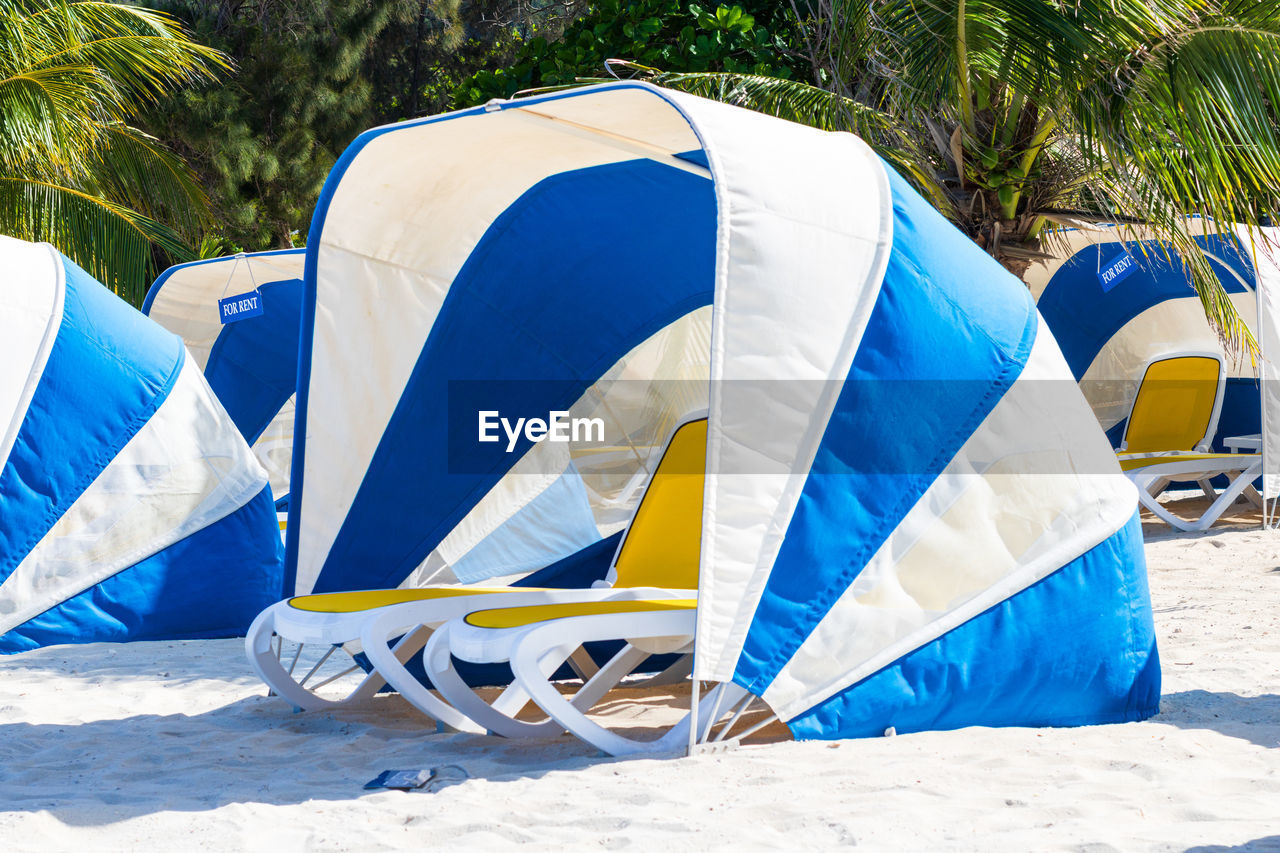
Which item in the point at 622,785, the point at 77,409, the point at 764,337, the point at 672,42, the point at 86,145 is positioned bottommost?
the point at 622,785

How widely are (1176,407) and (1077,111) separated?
478 centimetres

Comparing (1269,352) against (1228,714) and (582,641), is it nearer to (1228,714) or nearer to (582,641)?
(1228,714)

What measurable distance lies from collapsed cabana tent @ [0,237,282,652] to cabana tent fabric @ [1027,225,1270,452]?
7.49 meters

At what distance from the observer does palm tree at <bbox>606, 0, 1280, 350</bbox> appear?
6508mm

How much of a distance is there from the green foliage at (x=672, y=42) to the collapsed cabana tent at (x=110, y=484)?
6851mm

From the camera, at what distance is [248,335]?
1019 centimetres

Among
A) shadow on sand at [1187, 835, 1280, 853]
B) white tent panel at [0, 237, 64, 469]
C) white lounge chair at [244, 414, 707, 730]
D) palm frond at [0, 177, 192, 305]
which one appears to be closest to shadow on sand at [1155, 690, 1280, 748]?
shadow on sand at [1187, 835, 1280, 853]

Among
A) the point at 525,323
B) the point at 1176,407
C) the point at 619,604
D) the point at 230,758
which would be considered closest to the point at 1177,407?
the point at 1176,407

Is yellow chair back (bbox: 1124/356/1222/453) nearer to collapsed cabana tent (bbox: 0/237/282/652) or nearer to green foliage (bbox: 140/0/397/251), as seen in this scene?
collapsed cabana tent (bbox: 0/237/282/652)

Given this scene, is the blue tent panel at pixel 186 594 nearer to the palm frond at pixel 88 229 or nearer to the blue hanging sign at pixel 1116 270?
the palm frond at pixel 88 229

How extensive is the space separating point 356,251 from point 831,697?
2.52 metres

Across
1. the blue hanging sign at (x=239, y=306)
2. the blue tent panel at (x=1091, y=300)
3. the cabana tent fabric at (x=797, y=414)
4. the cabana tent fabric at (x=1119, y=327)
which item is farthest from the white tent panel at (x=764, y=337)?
the blue tent panel at (x=1091, y=300)

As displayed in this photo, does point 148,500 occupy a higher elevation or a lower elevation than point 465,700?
higher

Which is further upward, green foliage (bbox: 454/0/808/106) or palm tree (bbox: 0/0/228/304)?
green foliage (bbox: 454/0/808/106)
